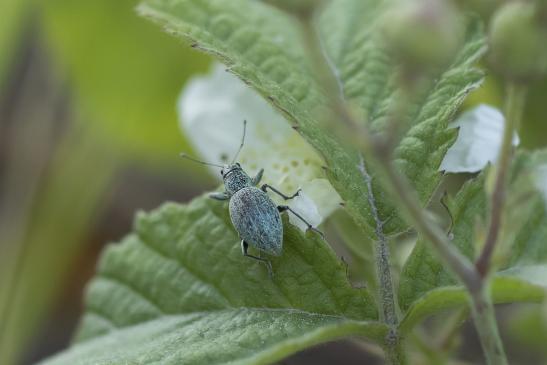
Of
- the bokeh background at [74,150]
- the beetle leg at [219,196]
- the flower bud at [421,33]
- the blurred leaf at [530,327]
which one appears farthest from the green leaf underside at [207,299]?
the bokeh background at [74,150]

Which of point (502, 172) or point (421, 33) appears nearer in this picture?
point (421, 33)

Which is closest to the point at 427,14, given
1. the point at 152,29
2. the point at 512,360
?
the point at 512,360

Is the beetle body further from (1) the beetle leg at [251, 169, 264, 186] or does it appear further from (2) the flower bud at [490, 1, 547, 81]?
(2) the flower bud at [490, 1, 547, 81]

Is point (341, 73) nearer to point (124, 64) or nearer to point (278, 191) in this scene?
point (278, 191)

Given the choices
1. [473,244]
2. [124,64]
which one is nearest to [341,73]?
[473,244]

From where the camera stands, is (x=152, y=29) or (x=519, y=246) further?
(x=152, y=29)

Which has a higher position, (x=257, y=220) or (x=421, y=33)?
(x=421, y=33)

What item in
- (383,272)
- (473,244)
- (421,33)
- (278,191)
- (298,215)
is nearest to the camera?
(421,33)

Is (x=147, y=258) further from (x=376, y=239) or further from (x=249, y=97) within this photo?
(x=376, y=239)
